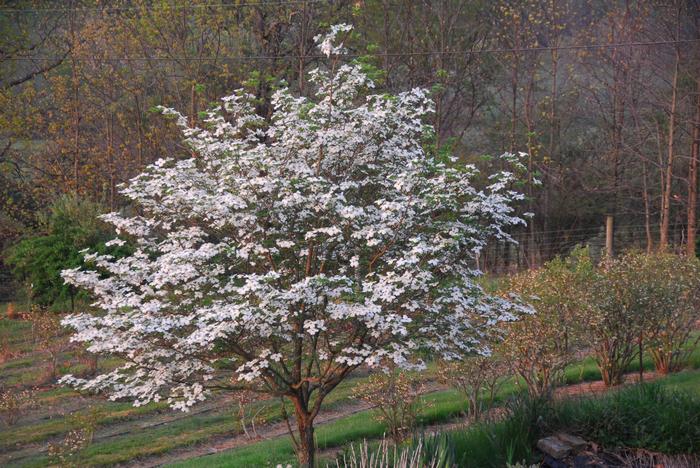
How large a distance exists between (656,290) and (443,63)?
50.9 feet

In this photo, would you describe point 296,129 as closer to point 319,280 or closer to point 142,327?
point 319,280

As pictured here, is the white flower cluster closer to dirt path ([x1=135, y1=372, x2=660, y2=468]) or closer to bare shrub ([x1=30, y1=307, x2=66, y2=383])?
dirt path ([x1=135, y1=372, x2=660, y2=468])

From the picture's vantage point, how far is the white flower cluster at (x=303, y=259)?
7266 millimetres

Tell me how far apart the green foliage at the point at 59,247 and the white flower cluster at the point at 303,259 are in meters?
11.4

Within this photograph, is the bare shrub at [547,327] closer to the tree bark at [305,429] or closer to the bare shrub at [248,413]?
the tree bark at [305,429]

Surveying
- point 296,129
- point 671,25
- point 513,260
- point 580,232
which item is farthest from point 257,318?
point 580,232

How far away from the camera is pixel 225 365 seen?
825 cm

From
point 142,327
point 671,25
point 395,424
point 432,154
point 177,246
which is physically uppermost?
point 671,25

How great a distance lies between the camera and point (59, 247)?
1922 cm

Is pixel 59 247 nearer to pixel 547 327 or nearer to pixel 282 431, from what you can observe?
pixel 282 431

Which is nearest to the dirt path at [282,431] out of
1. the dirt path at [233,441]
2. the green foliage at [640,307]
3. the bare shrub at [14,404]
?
the dirt path at [233,441]

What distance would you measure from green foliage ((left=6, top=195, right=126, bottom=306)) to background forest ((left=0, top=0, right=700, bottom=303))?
55 mm

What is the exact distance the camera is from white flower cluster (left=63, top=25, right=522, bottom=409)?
23.8 feet

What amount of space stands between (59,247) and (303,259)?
12.9m
